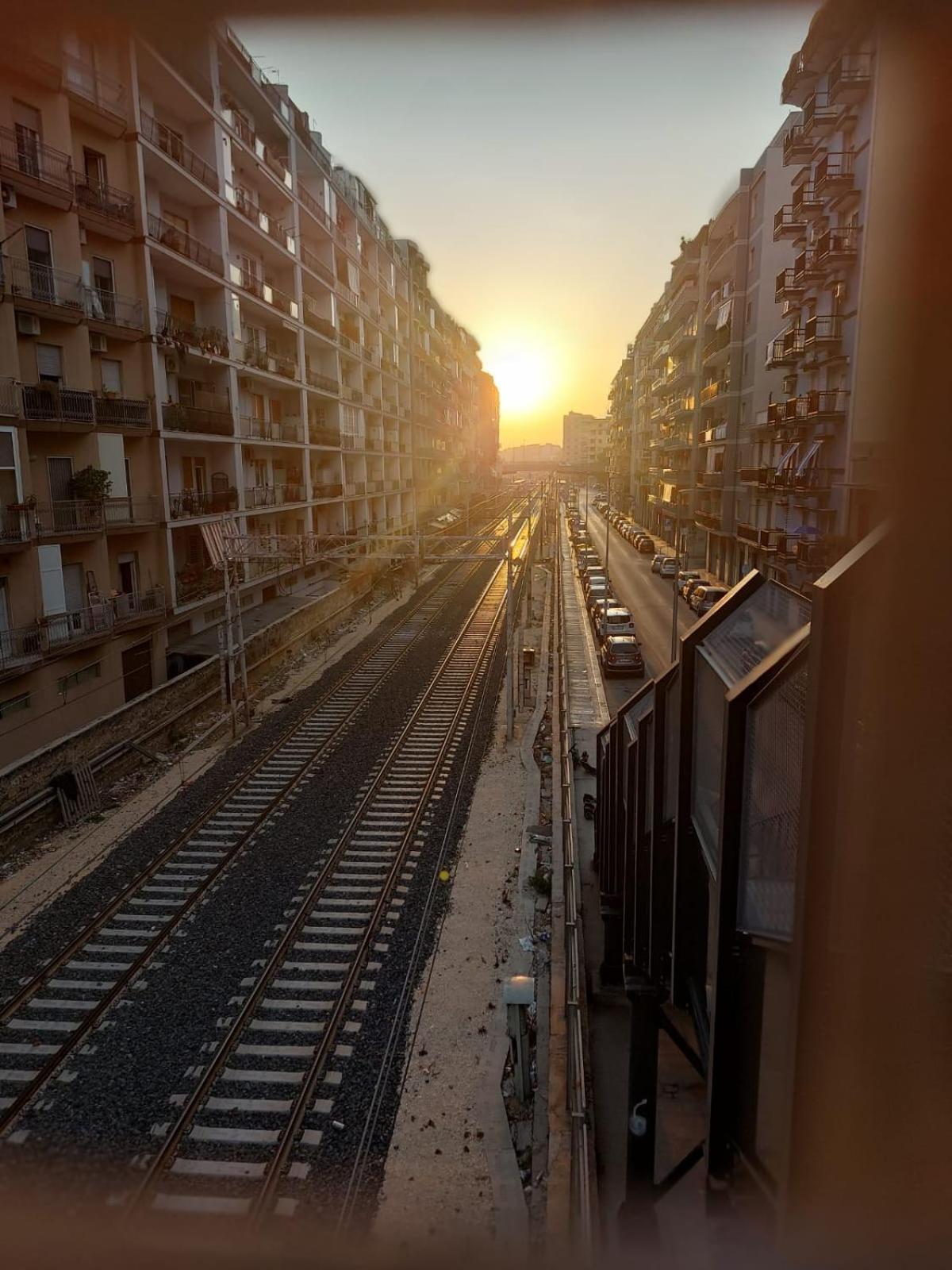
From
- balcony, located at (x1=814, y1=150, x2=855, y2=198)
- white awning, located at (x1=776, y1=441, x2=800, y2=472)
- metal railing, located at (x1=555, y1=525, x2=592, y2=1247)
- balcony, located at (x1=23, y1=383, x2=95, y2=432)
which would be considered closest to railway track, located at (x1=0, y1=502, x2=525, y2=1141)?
metal railing, located at (x1=555, y1=525, x2=592, y2=1247)

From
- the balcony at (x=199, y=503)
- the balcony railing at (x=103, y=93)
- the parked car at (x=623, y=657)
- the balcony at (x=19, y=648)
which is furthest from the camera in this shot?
the parked car at (x=623, y=657)

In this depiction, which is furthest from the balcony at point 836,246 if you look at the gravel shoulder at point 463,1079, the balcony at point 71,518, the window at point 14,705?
the window at point 14,705

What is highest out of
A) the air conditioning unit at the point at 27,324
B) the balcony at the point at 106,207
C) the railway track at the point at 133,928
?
the balcony at the point at 106,207

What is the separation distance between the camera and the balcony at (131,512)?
59.7 feet

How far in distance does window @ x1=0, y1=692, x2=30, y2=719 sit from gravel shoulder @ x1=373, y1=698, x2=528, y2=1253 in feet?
31.9

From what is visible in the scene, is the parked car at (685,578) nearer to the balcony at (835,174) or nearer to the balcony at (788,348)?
the balcony at (788,348)

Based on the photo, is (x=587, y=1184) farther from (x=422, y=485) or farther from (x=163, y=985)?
(x=422, y=485)

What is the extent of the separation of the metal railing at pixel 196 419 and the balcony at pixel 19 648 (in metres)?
7.17

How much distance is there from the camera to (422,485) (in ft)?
185

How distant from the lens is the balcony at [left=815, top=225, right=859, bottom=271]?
67.8 feet

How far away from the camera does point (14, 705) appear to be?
50.7ft

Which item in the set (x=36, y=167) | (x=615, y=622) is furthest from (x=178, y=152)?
(x=615, y=622)

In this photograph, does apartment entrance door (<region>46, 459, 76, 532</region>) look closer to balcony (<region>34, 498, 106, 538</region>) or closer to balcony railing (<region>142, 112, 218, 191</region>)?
balcony (<region>34, 498, 106, 538</region>)

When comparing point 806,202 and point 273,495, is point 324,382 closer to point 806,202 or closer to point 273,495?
point 273,495
